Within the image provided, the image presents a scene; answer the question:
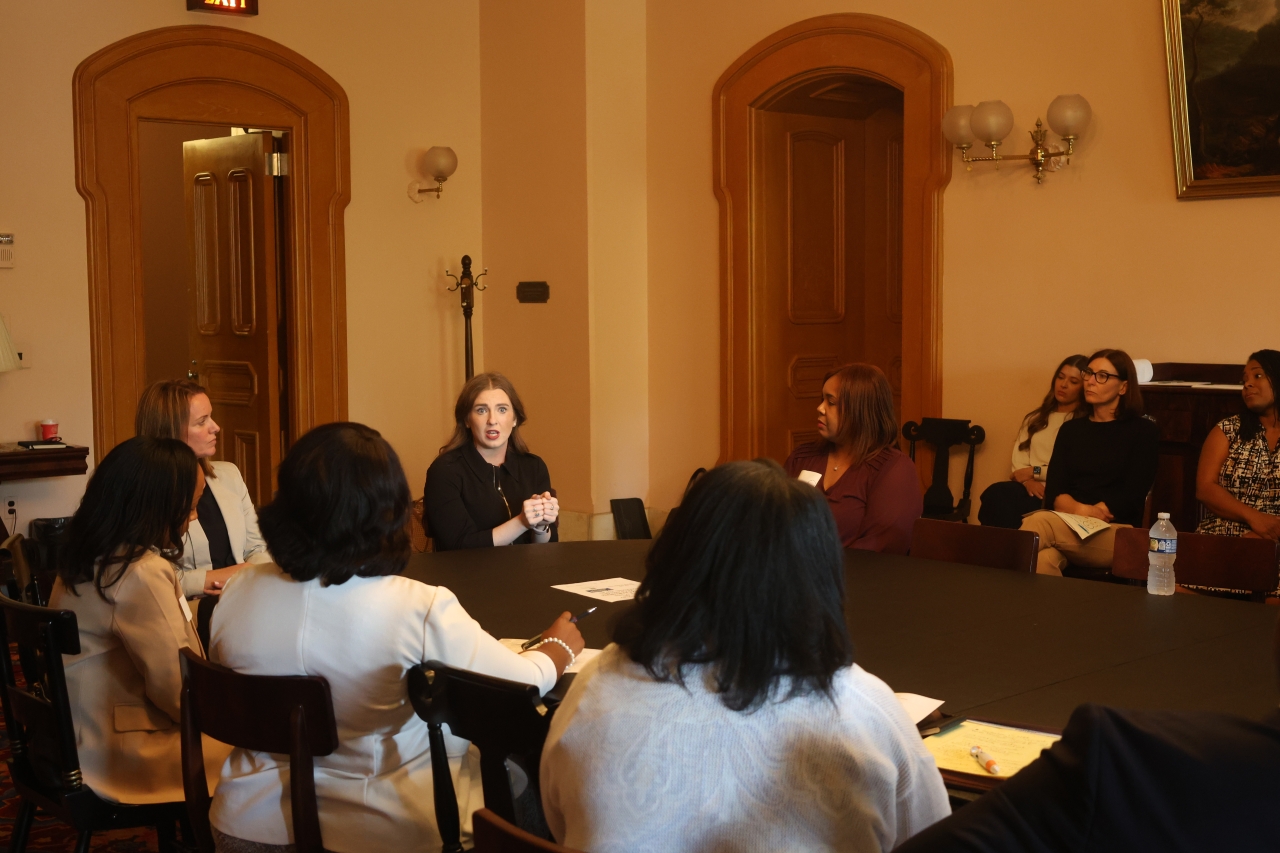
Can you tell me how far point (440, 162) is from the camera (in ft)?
24.4

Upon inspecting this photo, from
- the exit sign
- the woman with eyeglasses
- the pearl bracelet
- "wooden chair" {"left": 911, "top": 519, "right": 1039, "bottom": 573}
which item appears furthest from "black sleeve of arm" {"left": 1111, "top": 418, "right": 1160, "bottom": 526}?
the exit sign

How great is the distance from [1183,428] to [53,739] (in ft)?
14.5

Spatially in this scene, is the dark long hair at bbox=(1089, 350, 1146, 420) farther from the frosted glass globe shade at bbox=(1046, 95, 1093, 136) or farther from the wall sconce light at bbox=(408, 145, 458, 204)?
the wall sconce light at bbox=(408, 145, 458, 204)

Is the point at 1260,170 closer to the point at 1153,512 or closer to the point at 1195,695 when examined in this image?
the point at 1153,512

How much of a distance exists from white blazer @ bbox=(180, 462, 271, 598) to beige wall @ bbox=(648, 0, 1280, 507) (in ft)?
11.9

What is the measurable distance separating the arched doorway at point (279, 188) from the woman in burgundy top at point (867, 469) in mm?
4042

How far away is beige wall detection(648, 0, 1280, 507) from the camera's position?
529 cm

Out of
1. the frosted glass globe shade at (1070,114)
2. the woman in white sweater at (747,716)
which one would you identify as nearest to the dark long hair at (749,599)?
the woman in white sweater at (747,716)

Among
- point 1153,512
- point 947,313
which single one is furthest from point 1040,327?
point 1153,512

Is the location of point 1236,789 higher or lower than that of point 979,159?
lower

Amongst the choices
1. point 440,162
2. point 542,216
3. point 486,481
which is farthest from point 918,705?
point 440,162

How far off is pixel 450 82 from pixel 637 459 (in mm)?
2684

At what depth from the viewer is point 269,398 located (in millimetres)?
7328

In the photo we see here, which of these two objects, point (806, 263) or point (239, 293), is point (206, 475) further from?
point (806, 263)
